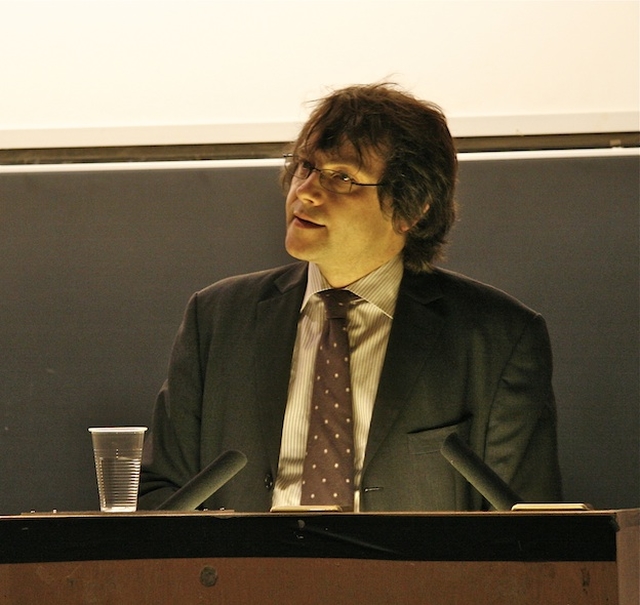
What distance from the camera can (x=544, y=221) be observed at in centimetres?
233

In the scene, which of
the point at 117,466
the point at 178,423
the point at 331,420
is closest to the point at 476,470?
the point at 117,466

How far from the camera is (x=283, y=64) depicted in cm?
235

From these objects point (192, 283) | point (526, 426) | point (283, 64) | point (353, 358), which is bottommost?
point (526, 426)

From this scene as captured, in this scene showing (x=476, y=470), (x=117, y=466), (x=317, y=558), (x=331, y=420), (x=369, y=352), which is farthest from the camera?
(x=369, y=352)

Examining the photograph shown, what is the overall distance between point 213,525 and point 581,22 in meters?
1.75

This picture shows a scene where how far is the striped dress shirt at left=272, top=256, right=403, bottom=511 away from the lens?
77.1 inches

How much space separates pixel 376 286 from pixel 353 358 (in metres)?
0.17

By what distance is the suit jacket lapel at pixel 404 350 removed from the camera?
1.94 m

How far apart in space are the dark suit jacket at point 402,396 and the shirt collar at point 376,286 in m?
0.03

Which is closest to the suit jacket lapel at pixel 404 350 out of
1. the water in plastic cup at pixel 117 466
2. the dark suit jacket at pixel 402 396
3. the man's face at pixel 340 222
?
the dark suit jacket at pixel 402 396

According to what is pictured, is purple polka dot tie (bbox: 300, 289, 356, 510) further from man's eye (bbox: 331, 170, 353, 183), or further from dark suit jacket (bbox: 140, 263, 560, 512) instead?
man's eye (bbox: 331, 170, 353, 183)

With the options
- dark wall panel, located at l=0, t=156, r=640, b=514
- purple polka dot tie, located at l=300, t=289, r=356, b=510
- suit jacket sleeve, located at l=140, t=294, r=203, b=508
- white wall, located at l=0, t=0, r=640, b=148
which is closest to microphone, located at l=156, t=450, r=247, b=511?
purple polka dot tie, located at l=300, t=289, r=356, b=510

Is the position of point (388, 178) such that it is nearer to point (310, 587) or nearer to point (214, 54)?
point (214, 54)

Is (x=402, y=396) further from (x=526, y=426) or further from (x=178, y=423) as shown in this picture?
(x=178, y=423)
